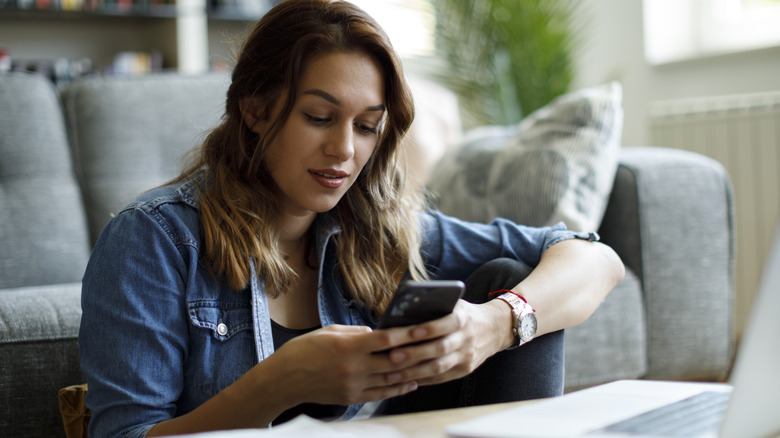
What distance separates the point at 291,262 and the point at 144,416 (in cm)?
35

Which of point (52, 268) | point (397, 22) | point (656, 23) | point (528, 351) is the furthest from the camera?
point (397, 22)

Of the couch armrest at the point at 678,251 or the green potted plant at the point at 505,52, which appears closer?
the couch armrest at the point at 678,251

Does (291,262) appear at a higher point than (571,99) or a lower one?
lower

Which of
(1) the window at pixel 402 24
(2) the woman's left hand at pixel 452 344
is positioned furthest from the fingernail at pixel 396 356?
(1) the window at pixel 402 24

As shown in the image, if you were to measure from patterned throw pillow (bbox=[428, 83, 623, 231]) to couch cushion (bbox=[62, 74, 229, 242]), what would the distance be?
2.07 feet

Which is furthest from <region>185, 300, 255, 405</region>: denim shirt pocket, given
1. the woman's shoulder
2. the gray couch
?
the gray couch

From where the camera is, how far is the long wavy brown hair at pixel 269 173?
97 centimetres

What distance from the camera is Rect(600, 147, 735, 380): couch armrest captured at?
5.45 ft

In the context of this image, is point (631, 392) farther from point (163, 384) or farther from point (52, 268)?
point (52, 268)

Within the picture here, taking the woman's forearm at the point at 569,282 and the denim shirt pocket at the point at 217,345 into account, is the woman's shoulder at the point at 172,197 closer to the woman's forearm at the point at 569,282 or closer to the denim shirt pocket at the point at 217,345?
the denim shirt pocket at the point at 217,345

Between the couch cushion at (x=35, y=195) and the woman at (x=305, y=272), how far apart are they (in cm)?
71

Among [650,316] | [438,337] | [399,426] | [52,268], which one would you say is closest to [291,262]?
[438,337]

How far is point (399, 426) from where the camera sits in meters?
0.57

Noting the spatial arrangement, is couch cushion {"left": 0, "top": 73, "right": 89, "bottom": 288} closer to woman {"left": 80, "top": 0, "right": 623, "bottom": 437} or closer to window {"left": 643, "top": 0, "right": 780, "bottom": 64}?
woman {"left": 80, "top": 0, "right": 623, "bottom": 437}
